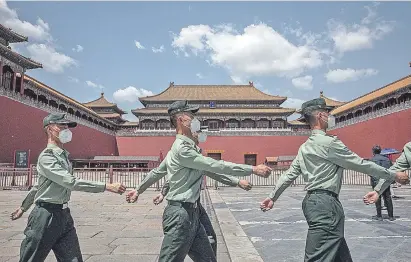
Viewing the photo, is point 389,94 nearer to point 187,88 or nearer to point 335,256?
point 187,88

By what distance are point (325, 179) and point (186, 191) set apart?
38.2 inches

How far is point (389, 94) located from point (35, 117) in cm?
2319

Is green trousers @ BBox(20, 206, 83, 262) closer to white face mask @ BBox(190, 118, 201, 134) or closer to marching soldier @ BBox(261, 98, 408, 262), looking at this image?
white face mask @ BBox(190, 118, 201, 134)

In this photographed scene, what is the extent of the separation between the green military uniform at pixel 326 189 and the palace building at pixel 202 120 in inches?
768

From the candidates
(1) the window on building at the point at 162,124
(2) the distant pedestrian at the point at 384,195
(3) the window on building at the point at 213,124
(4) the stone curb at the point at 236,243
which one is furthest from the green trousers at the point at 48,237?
(1) the window on building at the point at 162,124

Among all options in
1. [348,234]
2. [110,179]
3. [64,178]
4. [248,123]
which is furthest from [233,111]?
[64,178]

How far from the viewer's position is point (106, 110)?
38.2m

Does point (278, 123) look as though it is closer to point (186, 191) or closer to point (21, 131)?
point (21, 131)

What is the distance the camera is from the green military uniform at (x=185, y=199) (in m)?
2.35

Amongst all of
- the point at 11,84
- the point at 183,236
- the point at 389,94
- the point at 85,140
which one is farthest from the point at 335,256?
the point at 85,140

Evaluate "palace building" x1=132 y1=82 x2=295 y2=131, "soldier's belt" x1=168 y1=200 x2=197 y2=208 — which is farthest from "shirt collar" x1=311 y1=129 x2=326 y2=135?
"palace building" x1=132 y1=82 x2=295 y2=131

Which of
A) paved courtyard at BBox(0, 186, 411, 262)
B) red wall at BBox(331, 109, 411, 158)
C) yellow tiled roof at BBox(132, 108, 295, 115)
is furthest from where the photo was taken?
yellow tiled roof at BBox(132, 108, 295, 115)

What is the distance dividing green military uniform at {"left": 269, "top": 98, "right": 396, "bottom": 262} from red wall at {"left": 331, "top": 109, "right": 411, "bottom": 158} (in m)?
22.0

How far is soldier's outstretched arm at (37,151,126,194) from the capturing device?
246 cm
